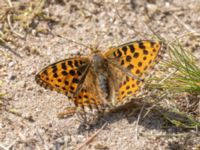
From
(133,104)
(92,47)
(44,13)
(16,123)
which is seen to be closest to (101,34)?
(92,47)

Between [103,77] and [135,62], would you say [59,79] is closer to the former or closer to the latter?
[103,77]

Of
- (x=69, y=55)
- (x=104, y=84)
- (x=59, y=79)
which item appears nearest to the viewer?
(x=59, y=79)

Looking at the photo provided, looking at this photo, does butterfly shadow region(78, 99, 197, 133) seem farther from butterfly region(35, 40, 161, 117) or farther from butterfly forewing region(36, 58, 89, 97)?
butterfly forewing region(36, 58, 89, 97)

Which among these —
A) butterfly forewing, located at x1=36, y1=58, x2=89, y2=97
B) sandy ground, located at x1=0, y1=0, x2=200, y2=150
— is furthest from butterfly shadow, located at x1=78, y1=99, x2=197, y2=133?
butterfly forewing, located at x1=36, y1=58, x2=89, y2=97

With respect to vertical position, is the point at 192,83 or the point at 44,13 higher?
the point at 44,13

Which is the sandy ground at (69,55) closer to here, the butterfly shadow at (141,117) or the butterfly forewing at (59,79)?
the butterfly shadow at (141,117)

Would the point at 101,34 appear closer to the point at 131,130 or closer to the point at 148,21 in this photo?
the point at 148,21

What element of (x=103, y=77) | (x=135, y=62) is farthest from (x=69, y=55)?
(x=135, y=62)
